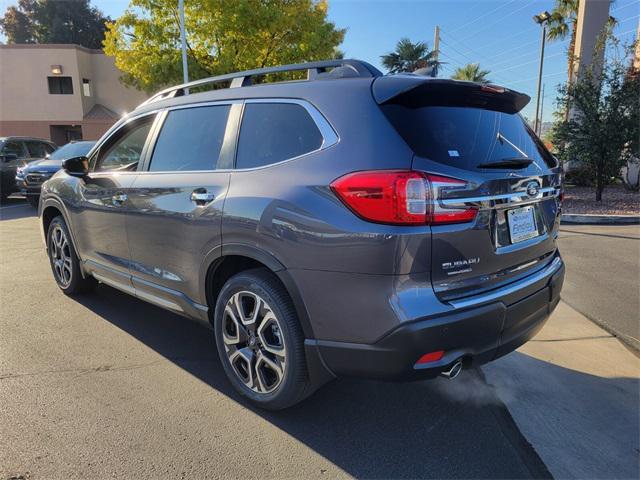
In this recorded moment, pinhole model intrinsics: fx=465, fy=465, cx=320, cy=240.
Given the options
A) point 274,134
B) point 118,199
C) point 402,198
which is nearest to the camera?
point 402,198

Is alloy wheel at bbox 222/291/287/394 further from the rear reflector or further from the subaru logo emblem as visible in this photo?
the subaru logo emblem

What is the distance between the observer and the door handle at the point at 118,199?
360 cm

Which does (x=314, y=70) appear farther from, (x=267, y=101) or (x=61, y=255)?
(x=61, y=255)

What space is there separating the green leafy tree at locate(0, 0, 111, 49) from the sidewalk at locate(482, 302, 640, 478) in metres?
49.0

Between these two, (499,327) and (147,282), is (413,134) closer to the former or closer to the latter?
(499,327)

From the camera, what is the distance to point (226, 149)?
2.92m

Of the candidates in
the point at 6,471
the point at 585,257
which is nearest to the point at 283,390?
the point at 6,471

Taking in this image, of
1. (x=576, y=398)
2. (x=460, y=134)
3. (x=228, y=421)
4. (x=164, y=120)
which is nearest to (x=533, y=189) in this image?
(x=460, y=134)

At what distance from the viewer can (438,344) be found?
7.01 ft

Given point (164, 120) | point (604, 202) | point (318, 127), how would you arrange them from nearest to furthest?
point (318, 127) → point (164, 120) → point (604, 202)

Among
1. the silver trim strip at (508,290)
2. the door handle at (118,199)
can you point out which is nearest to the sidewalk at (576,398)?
the silver trim strip at (508,290)

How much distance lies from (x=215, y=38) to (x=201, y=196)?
16.8 metres

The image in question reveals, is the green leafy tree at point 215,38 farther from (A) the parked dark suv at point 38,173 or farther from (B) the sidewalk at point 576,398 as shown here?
(B) the sidewalk at point 576,398

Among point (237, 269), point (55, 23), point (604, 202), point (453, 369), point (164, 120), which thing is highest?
point (55, 23)
